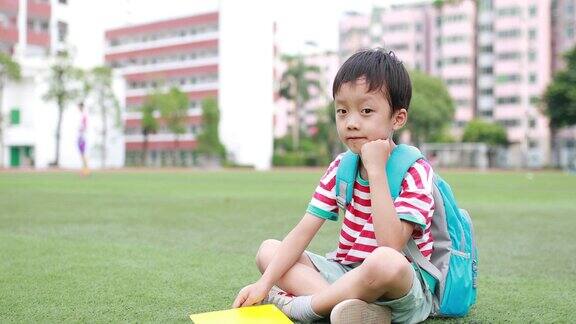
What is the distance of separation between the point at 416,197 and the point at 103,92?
126 ft

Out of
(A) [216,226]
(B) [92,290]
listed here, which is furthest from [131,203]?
(B) [92,290]

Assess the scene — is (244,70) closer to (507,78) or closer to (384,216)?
(507,78)

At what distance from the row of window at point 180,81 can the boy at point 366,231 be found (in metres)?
47.9

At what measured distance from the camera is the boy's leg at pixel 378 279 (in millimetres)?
1959

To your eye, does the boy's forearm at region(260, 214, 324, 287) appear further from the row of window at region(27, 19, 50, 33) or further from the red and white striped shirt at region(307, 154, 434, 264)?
the row of window at region(27, 19, 50, 33)

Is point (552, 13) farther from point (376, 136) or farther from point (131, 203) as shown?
point (376, 136)

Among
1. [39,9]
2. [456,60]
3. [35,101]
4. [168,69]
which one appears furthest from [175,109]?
[456,60]

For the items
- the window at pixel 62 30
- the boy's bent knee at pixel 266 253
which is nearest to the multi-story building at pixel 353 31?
the window at pixel 62 30

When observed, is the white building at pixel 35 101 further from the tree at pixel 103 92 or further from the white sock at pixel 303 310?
the white sock at pixel 303 310

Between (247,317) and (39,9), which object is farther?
(39,9)

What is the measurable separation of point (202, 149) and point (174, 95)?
13.0 ft

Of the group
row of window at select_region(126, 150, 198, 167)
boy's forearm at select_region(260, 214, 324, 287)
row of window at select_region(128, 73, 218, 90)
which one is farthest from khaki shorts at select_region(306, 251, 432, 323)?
row of window at select_region(128, 73, 218, 90)

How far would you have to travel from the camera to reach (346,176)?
223cm

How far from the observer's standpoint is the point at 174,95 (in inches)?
1689
